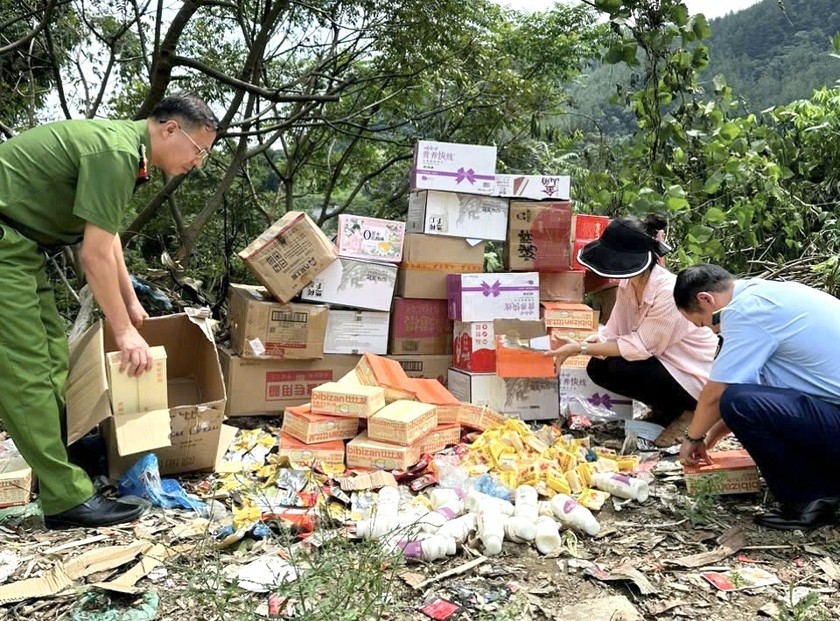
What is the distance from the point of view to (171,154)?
242 centimetres

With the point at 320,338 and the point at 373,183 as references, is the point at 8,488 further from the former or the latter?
the point at 373,183

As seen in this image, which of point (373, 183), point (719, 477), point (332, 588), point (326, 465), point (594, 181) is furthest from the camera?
point (373, 183)

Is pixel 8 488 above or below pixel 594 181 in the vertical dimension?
below

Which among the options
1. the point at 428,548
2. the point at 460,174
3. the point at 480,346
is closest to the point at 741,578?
the point at 428,548

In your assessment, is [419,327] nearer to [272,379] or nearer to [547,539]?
[272,379]

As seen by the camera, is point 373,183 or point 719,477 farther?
point 373,183

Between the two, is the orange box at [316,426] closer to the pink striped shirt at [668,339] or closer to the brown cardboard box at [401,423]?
the brown cardboard box at [401,423]

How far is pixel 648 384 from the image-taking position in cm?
348

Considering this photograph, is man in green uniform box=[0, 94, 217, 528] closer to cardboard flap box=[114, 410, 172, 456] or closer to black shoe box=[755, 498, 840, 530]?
cardboard flap box=[114, 410, 172, 456]

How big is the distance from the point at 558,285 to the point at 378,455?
1.76 meters

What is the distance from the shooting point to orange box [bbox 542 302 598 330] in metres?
4.02

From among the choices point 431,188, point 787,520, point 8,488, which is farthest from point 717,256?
point 8,488

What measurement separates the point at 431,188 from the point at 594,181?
1603 mm

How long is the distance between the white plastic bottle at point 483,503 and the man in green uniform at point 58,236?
3.87 ft
